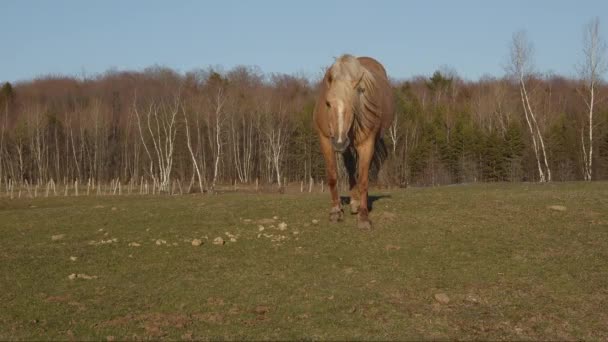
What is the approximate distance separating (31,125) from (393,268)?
69.5 metres

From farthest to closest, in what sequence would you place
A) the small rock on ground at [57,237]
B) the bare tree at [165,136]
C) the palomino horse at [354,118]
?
the bare tree at [165,136] → the small rock on ground at [57,237] → the palomino horse at [354,118]

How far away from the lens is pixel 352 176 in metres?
11.7

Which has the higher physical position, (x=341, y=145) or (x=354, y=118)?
(x=354, y=118)

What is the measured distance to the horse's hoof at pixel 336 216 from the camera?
34.9 feet

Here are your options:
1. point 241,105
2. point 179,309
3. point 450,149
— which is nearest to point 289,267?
point 179,309

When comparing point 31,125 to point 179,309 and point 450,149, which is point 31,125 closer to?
point 450,149

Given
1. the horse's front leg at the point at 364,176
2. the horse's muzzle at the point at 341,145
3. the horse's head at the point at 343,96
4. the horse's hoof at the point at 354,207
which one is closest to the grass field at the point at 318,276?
the horse's front leg at the point at 364,176

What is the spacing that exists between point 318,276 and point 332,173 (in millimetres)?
3122

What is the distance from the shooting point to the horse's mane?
28.7 ft

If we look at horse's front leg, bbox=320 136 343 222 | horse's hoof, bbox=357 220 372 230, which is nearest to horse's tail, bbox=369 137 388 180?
horse's front leg, bbox=320 136 343 222

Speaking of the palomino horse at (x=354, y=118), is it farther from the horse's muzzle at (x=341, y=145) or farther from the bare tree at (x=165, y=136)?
the bare tree at (x=165, y=136)

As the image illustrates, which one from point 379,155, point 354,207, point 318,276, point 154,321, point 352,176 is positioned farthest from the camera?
point 379,155

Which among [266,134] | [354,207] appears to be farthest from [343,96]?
[266,134]

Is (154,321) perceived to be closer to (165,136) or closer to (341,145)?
(341,145)
